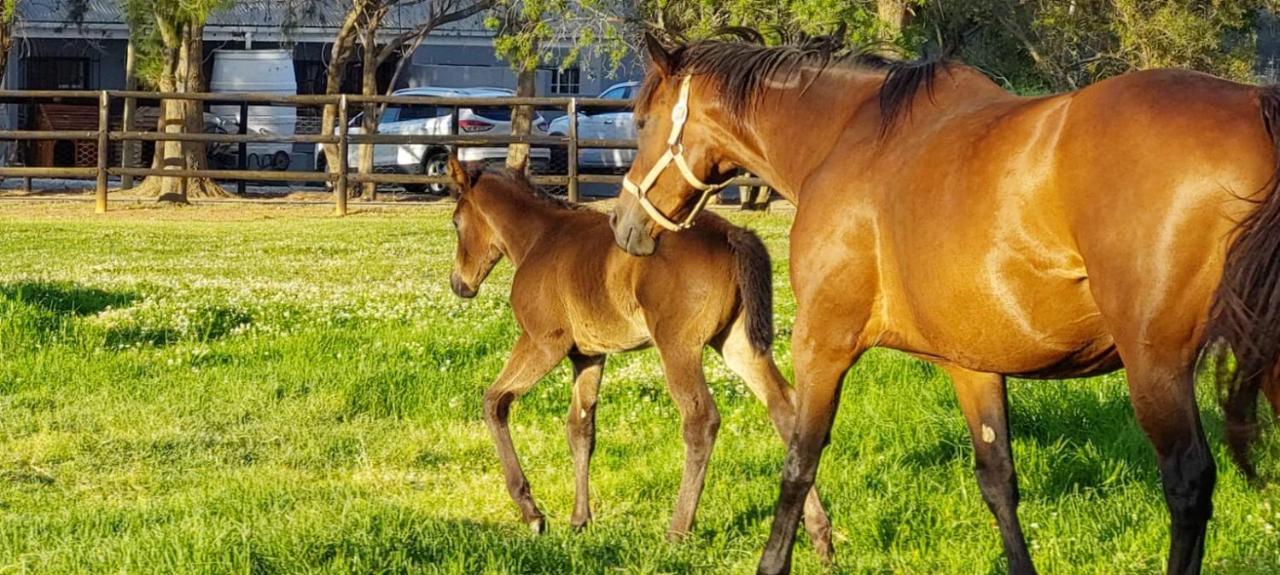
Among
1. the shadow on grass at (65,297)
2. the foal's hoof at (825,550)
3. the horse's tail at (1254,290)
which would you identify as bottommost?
the shadow on grass at (65,297)

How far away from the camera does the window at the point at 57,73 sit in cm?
4431

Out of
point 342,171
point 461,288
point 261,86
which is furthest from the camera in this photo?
point 261,86

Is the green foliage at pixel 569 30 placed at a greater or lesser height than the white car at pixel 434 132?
greater

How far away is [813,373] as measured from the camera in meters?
5.34

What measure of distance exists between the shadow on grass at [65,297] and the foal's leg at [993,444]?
784 centimetres

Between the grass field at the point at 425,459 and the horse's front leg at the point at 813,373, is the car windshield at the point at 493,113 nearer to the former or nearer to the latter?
the grass field at the point at 425,459

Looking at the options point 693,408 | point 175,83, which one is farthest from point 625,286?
point 175,83

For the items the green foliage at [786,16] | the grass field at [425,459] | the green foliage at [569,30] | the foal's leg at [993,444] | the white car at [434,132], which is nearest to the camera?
the foal's leg at [993,444]

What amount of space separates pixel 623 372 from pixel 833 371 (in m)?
4.67

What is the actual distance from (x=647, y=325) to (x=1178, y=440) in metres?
3.05

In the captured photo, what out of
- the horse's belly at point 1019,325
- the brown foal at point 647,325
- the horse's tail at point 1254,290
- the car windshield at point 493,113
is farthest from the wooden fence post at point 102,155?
the horse's tail at point 1254,290

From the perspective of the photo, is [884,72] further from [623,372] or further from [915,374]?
[623,372]

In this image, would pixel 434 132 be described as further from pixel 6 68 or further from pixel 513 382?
pixel 513 382

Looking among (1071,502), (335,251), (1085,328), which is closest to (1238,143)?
(1085,328)
